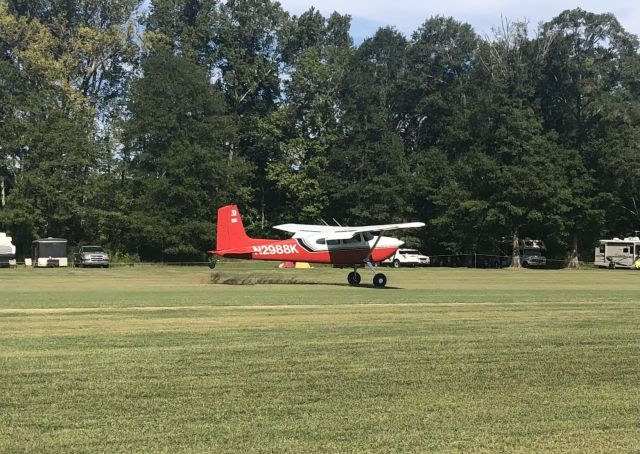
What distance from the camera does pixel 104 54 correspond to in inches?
2581

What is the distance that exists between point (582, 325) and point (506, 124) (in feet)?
154

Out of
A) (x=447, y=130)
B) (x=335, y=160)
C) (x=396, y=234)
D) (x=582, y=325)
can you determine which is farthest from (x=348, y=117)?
(x=582, y=325)

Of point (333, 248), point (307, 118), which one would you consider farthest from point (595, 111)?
point (333, 248)

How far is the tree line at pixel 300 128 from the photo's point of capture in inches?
2176

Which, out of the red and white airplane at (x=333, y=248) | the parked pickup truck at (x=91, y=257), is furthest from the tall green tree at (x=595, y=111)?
the parked pickup truck at (x=91, y=257)

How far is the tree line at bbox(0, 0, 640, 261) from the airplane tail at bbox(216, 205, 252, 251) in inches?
902

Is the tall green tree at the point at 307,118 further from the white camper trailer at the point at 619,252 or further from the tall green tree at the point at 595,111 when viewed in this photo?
the white camper trailer at the point at 619,252

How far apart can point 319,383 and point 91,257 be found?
146ft

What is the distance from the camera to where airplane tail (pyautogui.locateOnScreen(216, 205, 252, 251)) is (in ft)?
101

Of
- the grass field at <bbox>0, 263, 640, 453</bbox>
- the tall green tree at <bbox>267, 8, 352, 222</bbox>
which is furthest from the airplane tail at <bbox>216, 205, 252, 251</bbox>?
the tall green tree at <bbox>267, 8, 352, 222</bbox>

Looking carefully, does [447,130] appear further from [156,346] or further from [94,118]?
[156,346]

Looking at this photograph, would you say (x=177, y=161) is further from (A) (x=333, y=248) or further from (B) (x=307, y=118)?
(A) (x=333, y=248)

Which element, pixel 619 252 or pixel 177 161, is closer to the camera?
pixel 177 161

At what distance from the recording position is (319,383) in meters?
7.62
